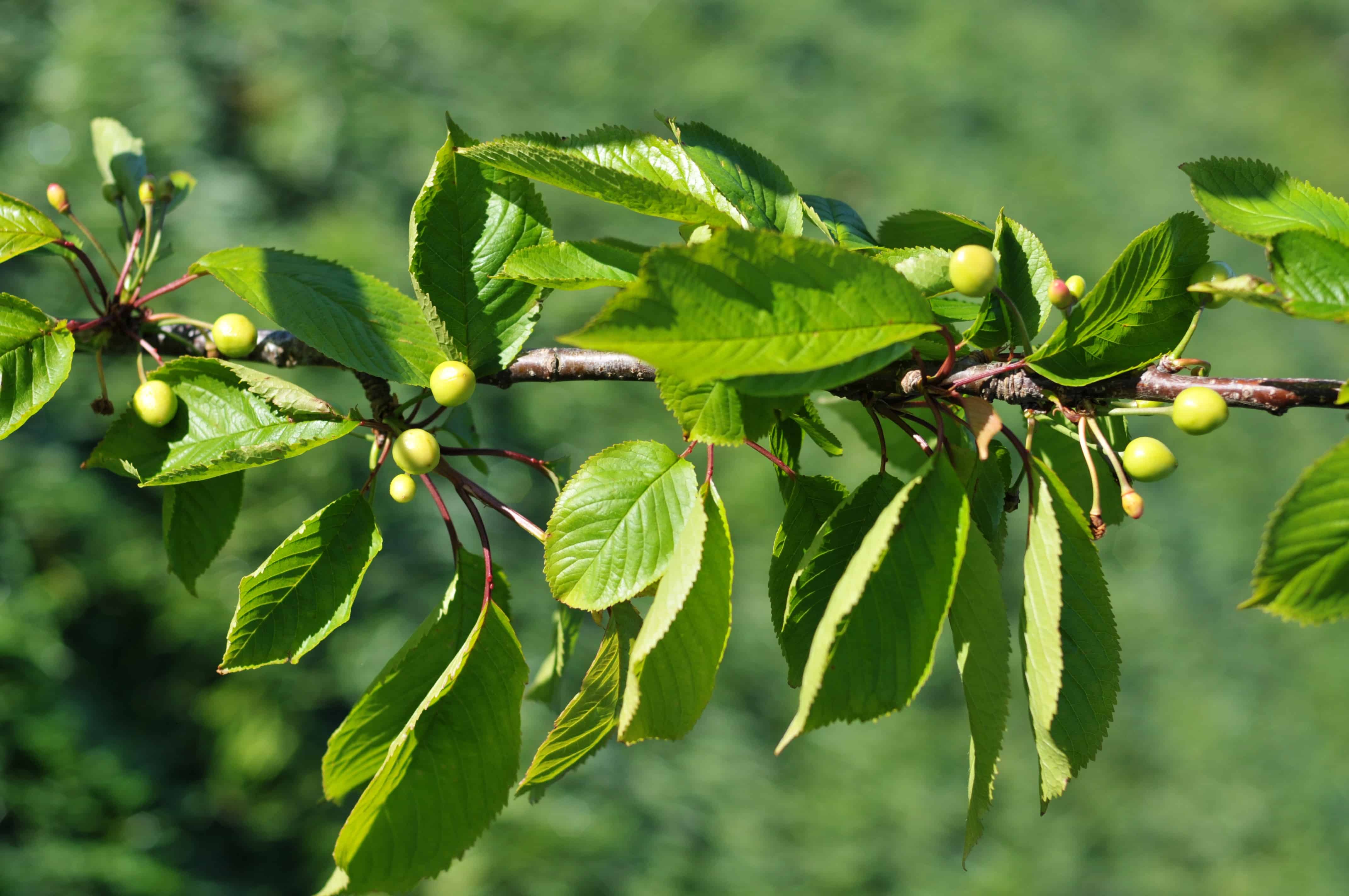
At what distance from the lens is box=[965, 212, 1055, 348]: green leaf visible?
42.8 inches

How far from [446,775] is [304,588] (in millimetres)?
268

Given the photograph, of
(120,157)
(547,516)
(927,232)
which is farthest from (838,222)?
(547,516)

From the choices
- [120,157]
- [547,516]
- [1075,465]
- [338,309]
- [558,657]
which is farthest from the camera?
[547,516]

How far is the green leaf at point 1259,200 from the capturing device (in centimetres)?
98

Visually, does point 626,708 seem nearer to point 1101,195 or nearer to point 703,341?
point 703,341

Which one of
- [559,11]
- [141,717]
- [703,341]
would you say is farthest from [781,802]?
[559,11]

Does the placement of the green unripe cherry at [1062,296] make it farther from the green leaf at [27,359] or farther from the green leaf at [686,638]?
the green leaf at [27,359]

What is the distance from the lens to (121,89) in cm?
444

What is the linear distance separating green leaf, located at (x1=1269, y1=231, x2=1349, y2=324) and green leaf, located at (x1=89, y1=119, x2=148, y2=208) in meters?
1.58

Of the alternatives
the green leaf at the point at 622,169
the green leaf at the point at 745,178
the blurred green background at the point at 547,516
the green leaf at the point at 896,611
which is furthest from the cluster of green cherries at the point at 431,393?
the blurred green background at the point at 547,516

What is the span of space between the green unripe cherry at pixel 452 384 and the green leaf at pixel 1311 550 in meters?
0.79

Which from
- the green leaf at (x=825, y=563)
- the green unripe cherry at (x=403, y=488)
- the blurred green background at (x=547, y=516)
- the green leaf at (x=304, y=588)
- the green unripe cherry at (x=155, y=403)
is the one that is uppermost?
the green unripe cherry at (x=155, y=403)

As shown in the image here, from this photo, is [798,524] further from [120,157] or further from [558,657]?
[120,157]

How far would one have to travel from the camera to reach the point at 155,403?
1.09m
